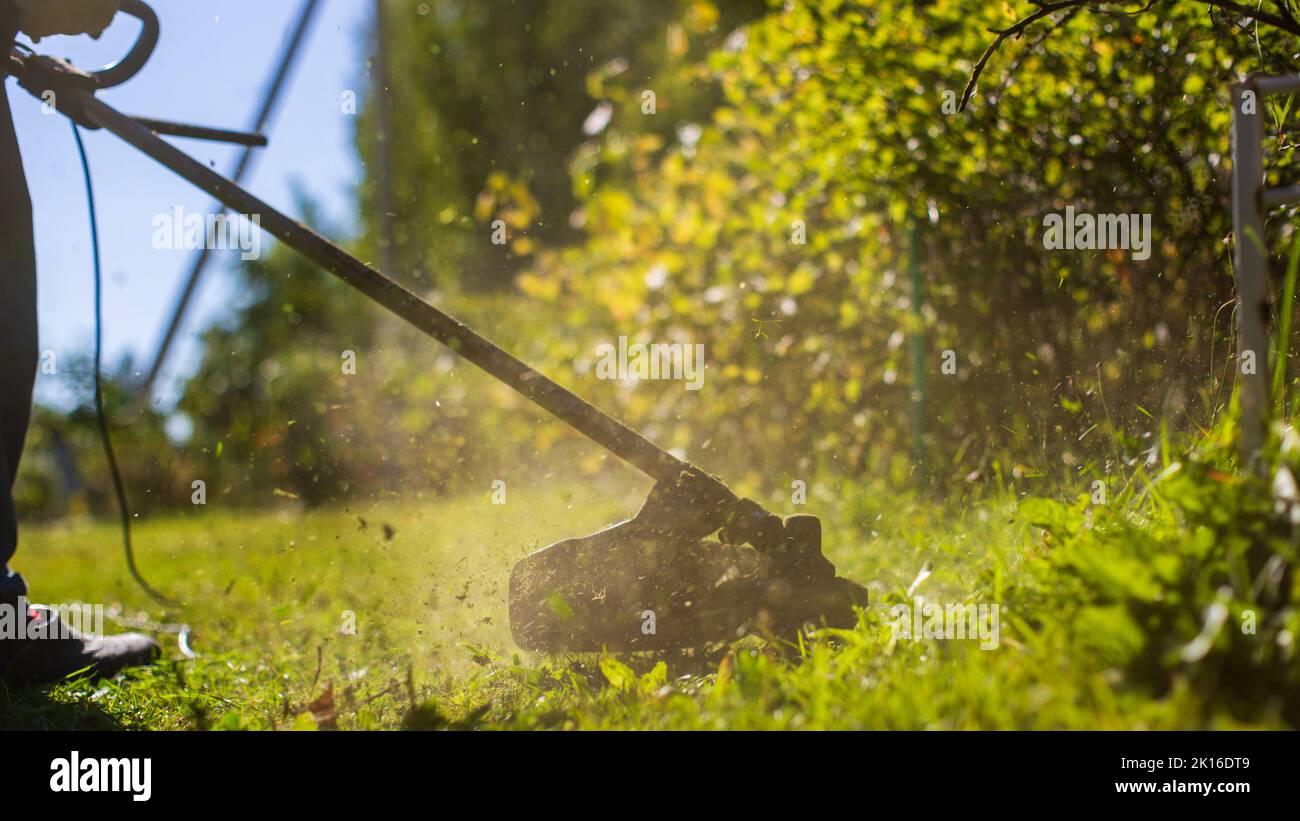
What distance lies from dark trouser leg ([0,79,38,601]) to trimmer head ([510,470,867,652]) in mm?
1466

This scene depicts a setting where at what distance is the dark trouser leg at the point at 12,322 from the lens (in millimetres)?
2561

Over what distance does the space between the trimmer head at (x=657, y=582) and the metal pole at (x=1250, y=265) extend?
3.28ft

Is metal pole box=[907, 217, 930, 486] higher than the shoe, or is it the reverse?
metal pole box=[907, 217, 930, 486]

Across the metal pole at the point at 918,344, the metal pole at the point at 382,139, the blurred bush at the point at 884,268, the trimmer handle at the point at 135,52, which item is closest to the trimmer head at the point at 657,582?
the blurred bush at the point at 884,268

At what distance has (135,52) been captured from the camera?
300 cm

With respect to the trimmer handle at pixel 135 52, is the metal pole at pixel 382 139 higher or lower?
higher

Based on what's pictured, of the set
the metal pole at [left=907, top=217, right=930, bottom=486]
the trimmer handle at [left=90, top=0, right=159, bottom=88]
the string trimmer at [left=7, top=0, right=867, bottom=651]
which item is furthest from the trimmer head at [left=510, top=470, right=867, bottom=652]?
the trimmer handle at [left=90, top=0, right=159, bottom=88]

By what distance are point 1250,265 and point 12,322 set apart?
10.3 ft

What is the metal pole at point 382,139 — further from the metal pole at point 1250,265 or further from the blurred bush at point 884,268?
the metal pole at point 1250,265

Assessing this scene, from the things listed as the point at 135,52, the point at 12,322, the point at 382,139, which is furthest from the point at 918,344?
the point at 382,139

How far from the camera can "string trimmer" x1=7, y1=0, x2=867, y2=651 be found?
2.41m

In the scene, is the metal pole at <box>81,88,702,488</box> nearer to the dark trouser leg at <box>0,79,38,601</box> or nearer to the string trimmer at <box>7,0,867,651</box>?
the string trimmer at <box>7,0,867,651</box>
